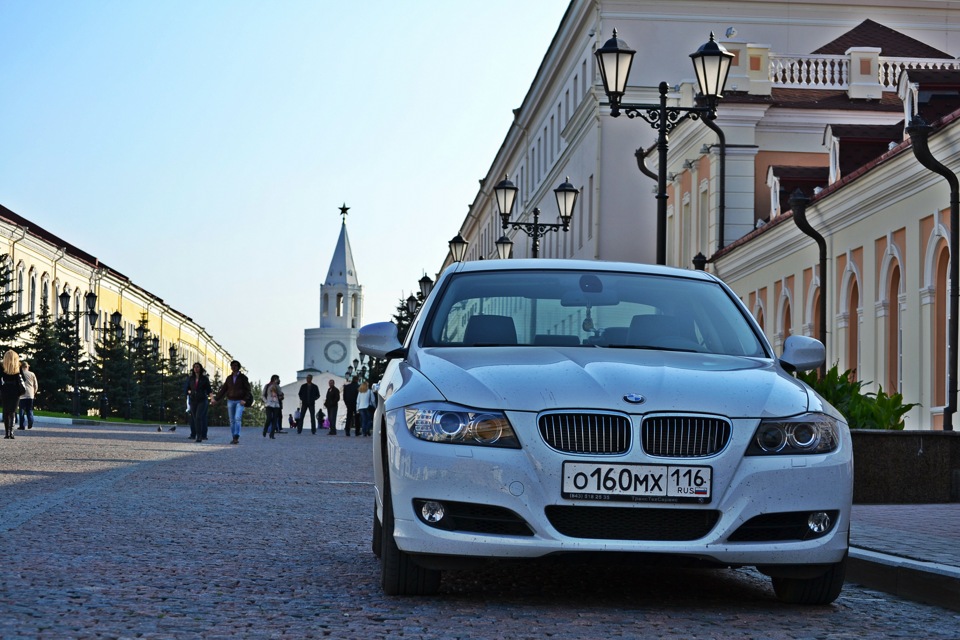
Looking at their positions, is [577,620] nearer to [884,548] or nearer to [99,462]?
[884,548]

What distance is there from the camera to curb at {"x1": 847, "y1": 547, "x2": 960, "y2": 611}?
751 cm

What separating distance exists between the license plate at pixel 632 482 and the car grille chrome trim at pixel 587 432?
0.09 meters

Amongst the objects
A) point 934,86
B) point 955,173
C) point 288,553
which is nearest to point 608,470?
point 288,553

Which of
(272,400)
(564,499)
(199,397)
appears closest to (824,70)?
(272,400)

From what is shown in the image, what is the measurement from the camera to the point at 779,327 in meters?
34.5

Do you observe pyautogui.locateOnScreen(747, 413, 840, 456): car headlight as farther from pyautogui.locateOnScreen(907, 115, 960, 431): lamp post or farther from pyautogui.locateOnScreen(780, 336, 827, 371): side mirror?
pyautogui.locateOnScreen(907, 115, 960, 431): lamp post

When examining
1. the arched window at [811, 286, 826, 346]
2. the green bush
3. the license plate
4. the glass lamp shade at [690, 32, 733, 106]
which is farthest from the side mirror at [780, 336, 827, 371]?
the arched window at [811, 286, 826, 346]

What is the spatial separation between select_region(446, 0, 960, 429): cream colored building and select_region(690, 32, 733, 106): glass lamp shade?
4.49 metres

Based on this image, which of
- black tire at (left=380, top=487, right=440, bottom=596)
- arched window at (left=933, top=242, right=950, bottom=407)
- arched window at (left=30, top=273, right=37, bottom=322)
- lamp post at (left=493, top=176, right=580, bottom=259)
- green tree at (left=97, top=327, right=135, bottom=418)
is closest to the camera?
black tire at (left=380, top=487, right=440, bottom=596)

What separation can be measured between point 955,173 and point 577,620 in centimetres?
1759

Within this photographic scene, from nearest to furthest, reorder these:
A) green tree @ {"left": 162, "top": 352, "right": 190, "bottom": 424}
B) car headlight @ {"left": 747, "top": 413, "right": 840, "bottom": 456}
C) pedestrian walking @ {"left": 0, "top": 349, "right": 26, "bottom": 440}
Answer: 1. car headlight @ {"left": 747, "top": 413, "right": 840, "bottom": 456}
2. pedestrian walking @ {"left": 0, "top": 349, "right": 26, "bottom": 440}
3. green tree @ {"left": 162, "top": 352, "right": 190, "bottom": 424}

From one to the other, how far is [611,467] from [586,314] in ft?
5.53

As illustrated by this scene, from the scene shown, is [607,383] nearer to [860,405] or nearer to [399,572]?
[399,572]

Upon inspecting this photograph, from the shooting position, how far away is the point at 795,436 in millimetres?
6910
